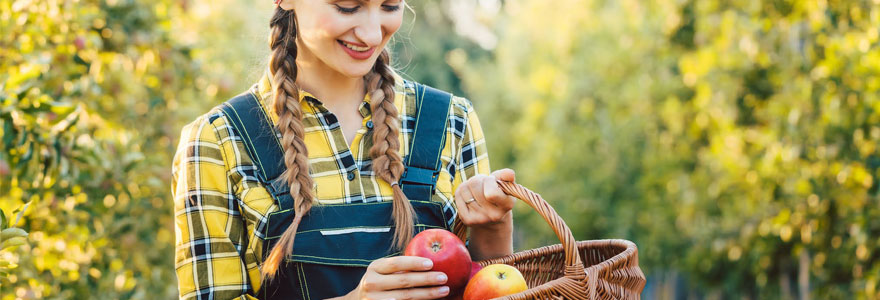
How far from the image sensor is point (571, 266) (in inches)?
63.6

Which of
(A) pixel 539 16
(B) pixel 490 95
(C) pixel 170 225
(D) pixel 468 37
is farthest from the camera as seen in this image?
(D) pixel 468 37

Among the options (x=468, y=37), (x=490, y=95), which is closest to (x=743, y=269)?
(x=490, y=95)

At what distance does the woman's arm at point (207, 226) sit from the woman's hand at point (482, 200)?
0.48 m

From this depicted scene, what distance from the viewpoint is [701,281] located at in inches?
288

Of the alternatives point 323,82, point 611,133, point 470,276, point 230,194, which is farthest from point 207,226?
point 611,133

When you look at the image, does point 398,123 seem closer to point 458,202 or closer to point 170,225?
point 458,202

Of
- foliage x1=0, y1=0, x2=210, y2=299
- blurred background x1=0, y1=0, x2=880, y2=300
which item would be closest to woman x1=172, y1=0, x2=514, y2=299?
blurred background x1=0, y1=0, x2=880, y2=300

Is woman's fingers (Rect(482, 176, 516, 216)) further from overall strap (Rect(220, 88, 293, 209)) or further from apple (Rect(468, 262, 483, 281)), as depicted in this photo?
overall strap (Rect(220, 88, 293, 209))

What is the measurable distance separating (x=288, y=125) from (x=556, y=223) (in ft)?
2.07

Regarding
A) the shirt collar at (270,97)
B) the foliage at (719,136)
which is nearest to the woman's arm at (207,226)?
the shirt collar at (270,97)

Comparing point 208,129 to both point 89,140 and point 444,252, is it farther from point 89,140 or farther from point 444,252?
point 89,140

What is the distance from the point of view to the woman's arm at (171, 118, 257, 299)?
1.75 meters

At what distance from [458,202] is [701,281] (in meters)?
6.00

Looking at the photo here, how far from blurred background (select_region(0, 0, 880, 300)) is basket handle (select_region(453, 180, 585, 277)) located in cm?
80
